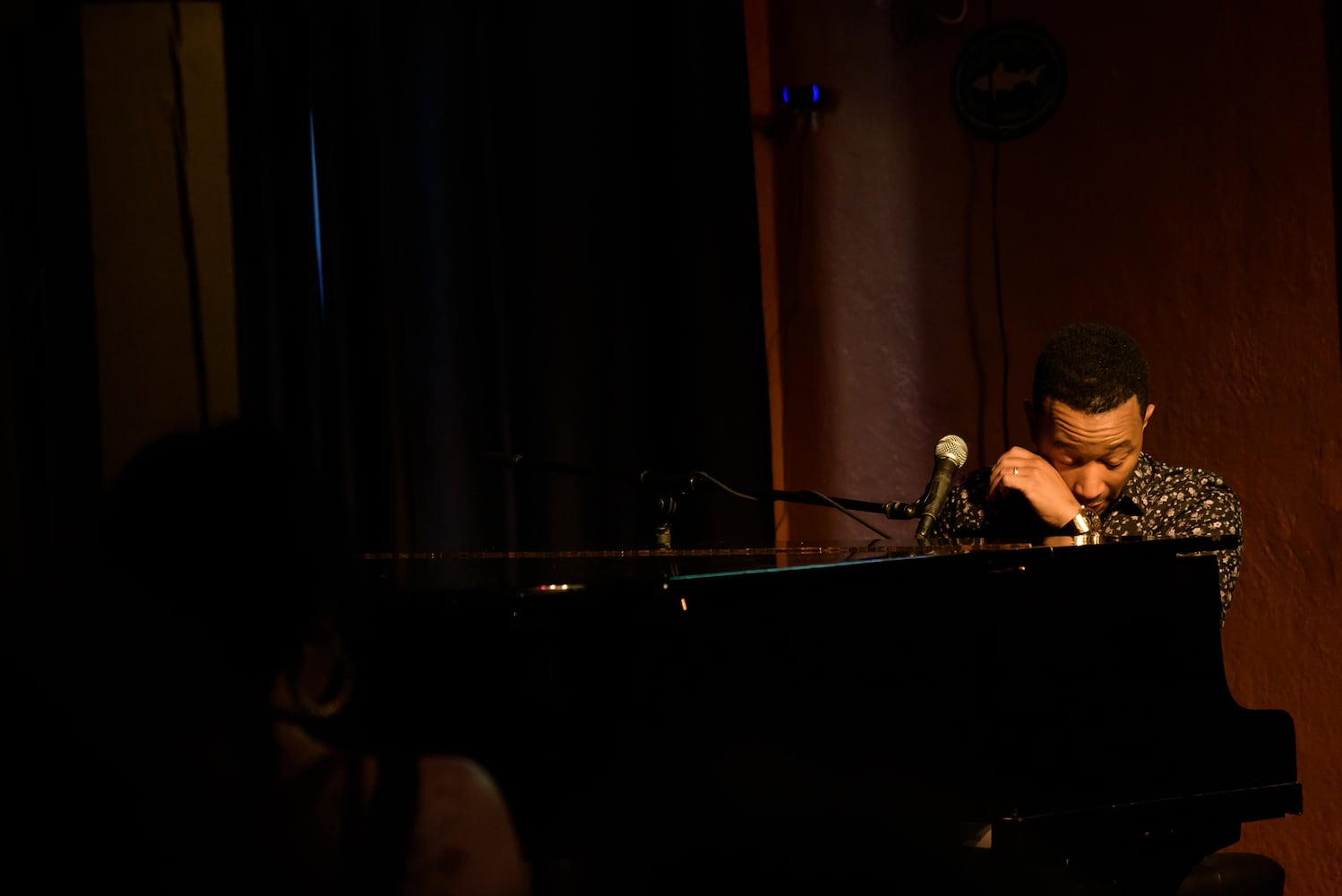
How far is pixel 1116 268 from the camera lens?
2.88 m

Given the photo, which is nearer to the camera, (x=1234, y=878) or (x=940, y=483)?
(x=940, y=483)

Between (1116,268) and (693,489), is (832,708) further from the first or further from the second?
(1116,268)

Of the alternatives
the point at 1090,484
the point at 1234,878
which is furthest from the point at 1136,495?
the point at 1234,878

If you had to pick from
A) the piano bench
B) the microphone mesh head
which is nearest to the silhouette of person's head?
the microphone mesh head

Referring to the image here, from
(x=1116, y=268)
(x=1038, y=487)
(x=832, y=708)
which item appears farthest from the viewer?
(x=1116, y=268)

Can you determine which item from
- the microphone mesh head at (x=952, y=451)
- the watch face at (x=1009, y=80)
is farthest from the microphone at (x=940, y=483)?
the watch face at (x=1009, y=80)

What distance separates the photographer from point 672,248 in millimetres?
3289

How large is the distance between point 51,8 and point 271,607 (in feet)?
8.69

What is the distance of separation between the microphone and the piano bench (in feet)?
2.51

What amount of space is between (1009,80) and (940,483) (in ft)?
5.49

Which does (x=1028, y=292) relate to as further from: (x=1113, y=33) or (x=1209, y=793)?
(x=1209, y=793)

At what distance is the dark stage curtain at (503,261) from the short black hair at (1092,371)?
49.8 inches

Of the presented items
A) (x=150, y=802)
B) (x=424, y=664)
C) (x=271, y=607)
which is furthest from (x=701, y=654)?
(x=150, y=802)

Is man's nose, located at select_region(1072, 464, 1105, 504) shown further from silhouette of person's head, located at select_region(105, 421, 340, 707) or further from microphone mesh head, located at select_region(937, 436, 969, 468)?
silhouette of person's head, located at select_region(105, 421, 340, 707)
